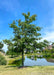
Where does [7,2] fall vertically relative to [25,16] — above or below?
above

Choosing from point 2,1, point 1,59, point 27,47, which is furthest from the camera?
point 1,59

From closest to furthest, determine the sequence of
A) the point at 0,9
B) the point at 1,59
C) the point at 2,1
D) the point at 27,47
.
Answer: the point at 27,47 < the point at 2,1 < the point at 0,9 < the point at 1,59

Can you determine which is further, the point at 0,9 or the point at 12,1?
the point at 0,9

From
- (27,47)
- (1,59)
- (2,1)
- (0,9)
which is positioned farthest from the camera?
(1,59)

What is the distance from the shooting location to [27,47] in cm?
1158

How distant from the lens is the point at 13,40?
502 inches

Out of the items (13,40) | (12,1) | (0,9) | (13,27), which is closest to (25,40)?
(13,40)

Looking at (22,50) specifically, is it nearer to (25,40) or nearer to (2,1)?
(25,40)

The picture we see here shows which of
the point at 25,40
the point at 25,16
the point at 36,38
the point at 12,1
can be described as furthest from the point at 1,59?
the point at 12,1

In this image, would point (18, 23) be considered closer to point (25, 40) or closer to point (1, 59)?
point (25, 40)

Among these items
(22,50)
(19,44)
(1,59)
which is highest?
(19,44)

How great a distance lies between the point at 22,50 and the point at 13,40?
6.78 ft

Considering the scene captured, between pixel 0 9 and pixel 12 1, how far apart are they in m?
3.58

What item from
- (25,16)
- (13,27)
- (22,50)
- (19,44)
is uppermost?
(25,16)
